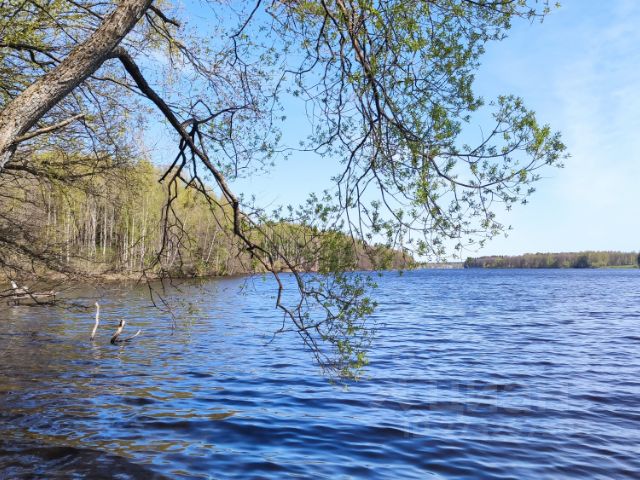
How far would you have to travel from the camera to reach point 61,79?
452cm

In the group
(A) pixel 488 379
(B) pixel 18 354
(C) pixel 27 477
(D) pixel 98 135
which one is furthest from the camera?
(B) pixel 18 354

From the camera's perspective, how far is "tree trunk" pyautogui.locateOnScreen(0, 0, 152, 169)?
14.3 ft

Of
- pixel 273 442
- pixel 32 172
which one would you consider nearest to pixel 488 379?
pixel 273 442

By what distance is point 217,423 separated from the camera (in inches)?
405

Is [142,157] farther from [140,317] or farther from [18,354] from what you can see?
[140,317]

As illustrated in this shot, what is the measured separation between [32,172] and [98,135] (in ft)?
5.32

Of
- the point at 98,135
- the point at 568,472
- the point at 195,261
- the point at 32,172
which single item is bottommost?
the point at 568,472

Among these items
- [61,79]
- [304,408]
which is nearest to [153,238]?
[304,408]

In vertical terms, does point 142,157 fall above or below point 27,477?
above

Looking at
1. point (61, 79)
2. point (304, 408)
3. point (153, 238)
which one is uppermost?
point (61, 79)

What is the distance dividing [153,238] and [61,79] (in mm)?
8449

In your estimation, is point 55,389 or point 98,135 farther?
point 55,389

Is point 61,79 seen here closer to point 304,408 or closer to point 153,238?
point 153,238

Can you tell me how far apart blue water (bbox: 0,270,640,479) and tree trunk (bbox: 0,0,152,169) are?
3.01 m
